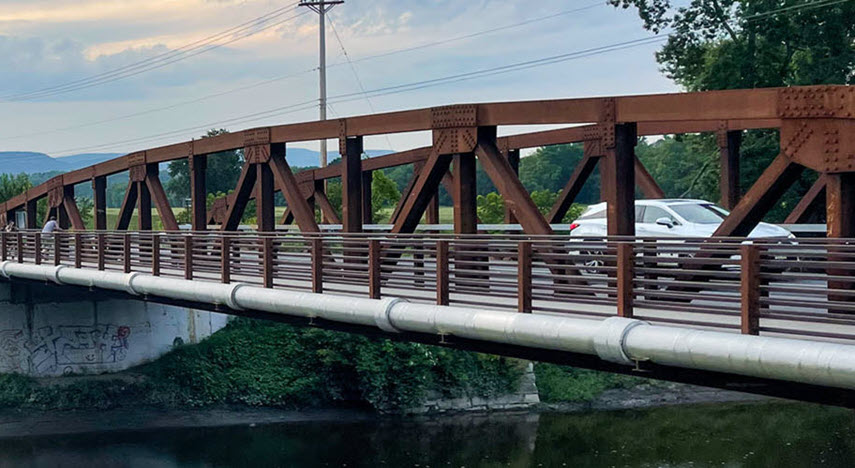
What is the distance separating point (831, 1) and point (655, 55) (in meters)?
6.22

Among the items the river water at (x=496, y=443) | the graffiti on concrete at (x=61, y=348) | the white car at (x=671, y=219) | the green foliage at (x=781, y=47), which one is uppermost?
the green foliage at (x=781, y=47)

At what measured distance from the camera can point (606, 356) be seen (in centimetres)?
1343

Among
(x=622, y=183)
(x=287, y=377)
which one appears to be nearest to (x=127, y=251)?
(x=287, y=377)

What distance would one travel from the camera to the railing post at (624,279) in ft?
46.1

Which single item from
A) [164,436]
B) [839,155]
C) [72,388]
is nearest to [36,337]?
[72,388]

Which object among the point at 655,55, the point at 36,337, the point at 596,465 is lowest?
the point at 596,465

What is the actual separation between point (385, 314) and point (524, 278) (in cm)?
248

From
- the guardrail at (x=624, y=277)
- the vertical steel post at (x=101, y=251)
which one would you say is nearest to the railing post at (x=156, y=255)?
the guardrail at (x=624, y=277)

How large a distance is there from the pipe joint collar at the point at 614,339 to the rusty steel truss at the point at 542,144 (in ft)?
9.05

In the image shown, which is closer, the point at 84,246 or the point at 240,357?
the point at 84,246

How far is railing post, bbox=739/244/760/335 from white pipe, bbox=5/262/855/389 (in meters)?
0.30

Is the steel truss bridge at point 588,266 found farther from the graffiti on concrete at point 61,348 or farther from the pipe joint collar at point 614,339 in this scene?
the graffiti on concrete at point 61,348

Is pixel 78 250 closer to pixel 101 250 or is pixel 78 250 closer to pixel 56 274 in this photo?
pixel 56 274

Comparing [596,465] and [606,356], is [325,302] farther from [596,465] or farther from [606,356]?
[596,465]
